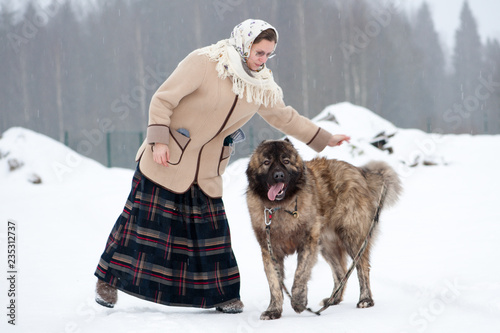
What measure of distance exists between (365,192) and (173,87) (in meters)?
1.88

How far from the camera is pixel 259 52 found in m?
3.53

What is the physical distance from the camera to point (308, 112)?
2442 centimetres

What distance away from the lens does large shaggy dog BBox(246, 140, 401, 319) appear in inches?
148

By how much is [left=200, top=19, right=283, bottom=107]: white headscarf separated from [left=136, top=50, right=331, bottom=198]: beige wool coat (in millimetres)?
52

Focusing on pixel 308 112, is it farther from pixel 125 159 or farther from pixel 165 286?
pixel 165 286

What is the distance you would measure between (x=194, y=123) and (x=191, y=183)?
0.45m

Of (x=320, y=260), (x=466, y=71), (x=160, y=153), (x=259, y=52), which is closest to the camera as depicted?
(x=160, y=153)

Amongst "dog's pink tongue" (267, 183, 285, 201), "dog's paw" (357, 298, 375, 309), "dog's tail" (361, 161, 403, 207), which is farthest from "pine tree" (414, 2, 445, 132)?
"dog's pink tongue" (267, 183, 285, 201)

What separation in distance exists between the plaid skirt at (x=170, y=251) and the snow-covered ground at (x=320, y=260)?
191mm

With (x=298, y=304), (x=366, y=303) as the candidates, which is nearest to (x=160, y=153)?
(x=298, y=304)

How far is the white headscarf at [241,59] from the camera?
3473 millimetres

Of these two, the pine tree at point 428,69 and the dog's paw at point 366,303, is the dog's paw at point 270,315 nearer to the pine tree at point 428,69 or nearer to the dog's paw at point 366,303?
the dog's paw at point 366,303

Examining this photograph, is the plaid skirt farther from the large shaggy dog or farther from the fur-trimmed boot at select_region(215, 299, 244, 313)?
the large shaggy dog

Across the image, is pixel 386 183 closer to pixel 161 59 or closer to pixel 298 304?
pixel 298 304
